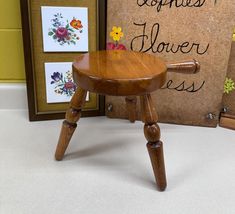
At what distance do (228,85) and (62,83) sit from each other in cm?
49

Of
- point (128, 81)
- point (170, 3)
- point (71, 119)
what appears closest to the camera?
point (128, 81)

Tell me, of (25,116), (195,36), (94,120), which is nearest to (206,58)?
(195,36)

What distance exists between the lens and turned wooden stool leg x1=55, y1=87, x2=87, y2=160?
24.5 inches

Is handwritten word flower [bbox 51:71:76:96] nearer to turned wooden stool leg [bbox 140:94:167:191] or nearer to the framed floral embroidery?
the framed floral embroidery

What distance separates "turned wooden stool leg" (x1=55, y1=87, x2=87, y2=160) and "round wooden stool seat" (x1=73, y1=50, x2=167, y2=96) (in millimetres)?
55

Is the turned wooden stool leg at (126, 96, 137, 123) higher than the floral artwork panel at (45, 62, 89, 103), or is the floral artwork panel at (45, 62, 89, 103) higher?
the floral artwork panel at (45, 62, 89, 103)

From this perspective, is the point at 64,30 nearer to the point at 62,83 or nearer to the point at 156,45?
the point at 62,83

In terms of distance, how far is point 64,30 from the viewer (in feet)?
2.58

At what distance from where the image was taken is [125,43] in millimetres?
794

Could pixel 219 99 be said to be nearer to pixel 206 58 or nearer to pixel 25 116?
pixel 206 58

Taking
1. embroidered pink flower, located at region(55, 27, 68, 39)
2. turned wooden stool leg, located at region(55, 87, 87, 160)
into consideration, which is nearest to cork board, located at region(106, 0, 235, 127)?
embroidered pink flower, located at region(55, 27, 68, 39)

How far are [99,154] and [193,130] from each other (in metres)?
0.29

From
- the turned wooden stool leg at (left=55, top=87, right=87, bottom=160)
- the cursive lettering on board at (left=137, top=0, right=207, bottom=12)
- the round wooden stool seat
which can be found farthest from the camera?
the cursive lettering on board at (left=137, top=0, right=207, bottom=12)

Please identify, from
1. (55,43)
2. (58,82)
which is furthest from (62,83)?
(55,43)
